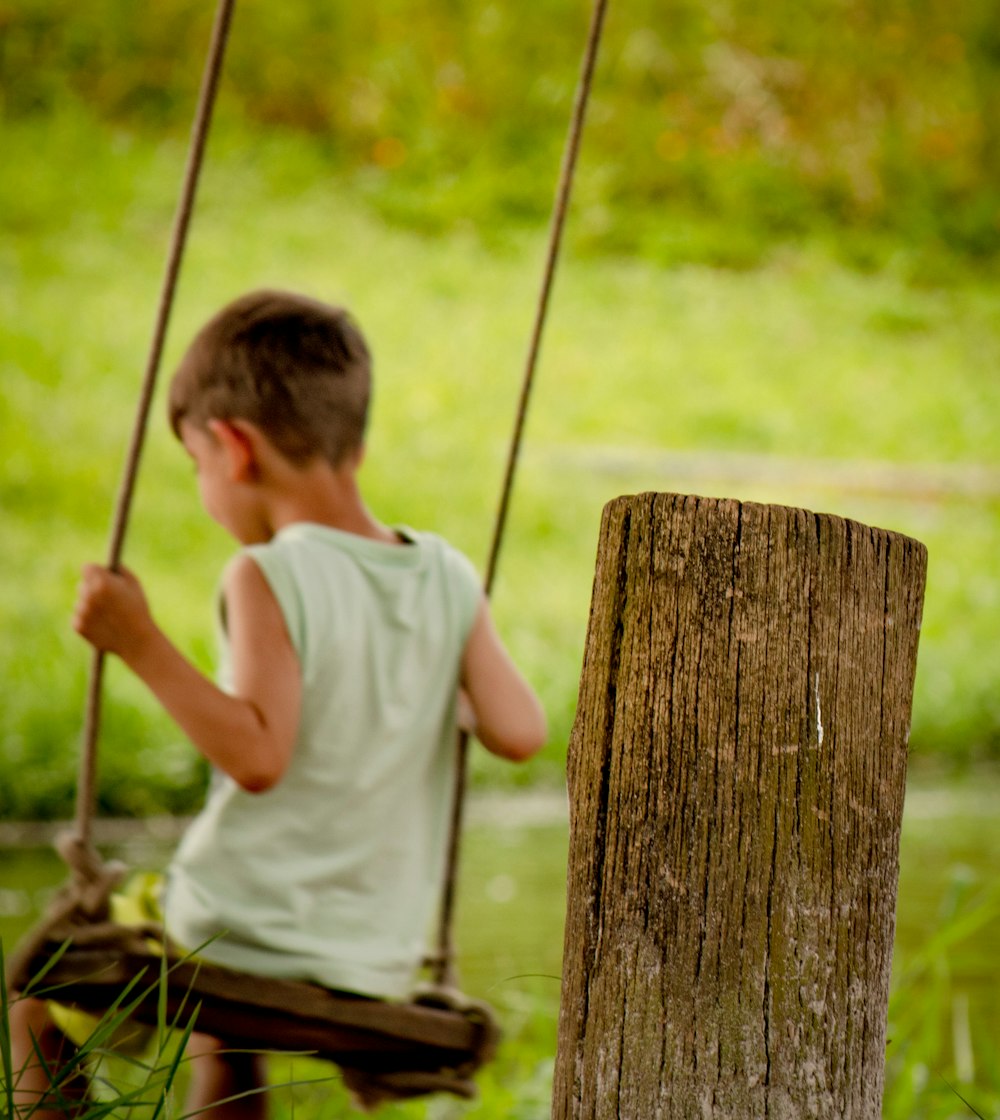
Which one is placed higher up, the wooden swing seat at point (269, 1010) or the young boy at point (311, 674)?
the young boy at point (311, 674)

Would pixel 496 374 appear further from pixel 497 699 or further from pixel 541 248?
pixel 497 699

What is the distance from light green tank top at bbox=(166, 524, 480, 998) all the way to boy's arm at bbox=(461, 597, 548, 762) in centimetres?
2

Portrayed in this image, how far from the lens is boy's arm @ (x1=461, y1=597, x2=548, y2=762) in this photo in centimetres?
109

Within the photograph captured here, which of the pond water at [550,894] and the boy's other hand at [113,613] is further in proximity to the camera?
the pond water at [550,894]

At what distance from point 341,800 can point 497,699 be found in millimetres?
131

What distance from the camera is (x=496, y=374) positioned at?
5.10 meters

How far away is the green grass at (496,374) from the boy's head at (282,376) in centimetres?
303

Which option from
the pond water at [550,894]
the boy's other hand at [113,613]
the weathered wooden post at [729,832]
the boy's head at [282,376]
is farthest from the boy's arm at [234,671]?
the pond water at [550,894]

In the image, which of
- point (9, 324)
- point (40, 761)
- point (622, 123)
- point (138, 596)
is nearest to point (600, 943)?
point (138, 596)

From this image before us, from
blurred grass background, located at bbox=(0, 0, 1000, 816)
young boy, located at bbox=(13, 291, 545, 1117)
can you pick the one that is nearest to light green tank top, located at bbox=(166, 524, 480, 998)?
young boy, located at bbox=(13, 291, 545, 1117)

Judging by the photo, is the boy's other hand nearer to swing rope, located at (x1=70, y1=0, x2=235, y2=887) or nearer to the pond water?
swing rope, located at (x1=70, y1=0, x2=235, y2=887)

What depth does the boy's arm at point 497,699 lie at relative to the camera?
109 centimetres

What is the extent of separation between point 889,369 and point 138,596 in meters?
4.68

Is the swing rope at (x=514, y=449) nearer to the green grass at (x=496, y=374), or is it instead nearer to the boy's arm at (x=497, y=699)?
the boy's arm at (x=497, y=699)
